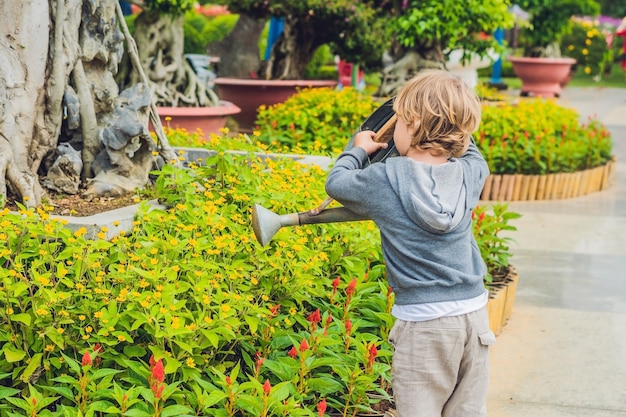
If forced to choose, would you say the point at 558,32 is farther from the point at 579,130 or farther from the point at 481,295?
the point at 481,295

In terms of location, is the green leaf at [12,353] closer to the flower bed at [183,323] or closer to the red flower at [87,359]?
the flower bed at [183,323]

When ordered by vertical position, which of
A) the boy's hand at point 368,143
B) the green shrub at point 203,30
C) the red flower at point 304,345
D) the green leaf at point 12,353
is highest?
the boy's hand at point 368,143

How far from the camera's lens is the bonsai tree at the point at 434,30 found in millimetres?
9844

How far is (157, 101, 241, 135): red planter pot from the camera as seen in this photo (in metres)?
7.80

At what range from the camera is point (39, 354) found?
2889 millimetres

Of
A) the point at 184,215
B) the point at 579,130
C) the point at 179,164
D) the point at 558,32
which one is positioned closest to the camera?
the point at 184,215

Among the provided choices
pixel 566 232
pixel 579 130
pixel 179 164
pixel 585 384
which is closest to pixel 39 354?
pixel 179 164

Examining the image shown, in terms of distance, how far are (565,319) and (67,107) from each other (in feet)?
9.26

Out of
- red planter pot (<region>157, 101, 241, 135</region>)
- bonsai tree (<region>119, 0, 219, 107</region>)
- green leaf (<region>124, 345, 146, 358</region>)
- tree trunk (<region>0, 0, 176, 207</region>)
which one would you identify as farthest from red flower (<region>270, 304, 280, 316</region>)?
bonsai tree (<region>119, 0, 219, 107</region>)

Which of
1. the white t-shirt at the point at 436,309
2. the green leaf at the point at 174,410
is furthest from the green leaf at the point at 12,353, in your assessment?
the white t-shirt at the point at 436,309

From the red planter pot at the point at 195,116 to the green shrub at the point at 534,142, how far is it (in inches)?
91.6

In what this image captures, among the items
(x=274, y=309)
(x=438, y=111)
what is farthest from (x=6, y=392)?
(x=438, y=111)

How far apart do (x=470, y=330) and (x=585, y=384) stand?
5.36 feet

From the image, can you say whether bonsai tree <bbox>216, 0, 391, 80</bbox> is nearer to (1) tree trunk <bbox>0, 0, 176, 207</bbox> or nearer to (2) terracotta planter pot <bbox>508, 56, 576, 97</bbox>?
(1) tree trunk <bbox>0, 0, 176, 207</bbox>
